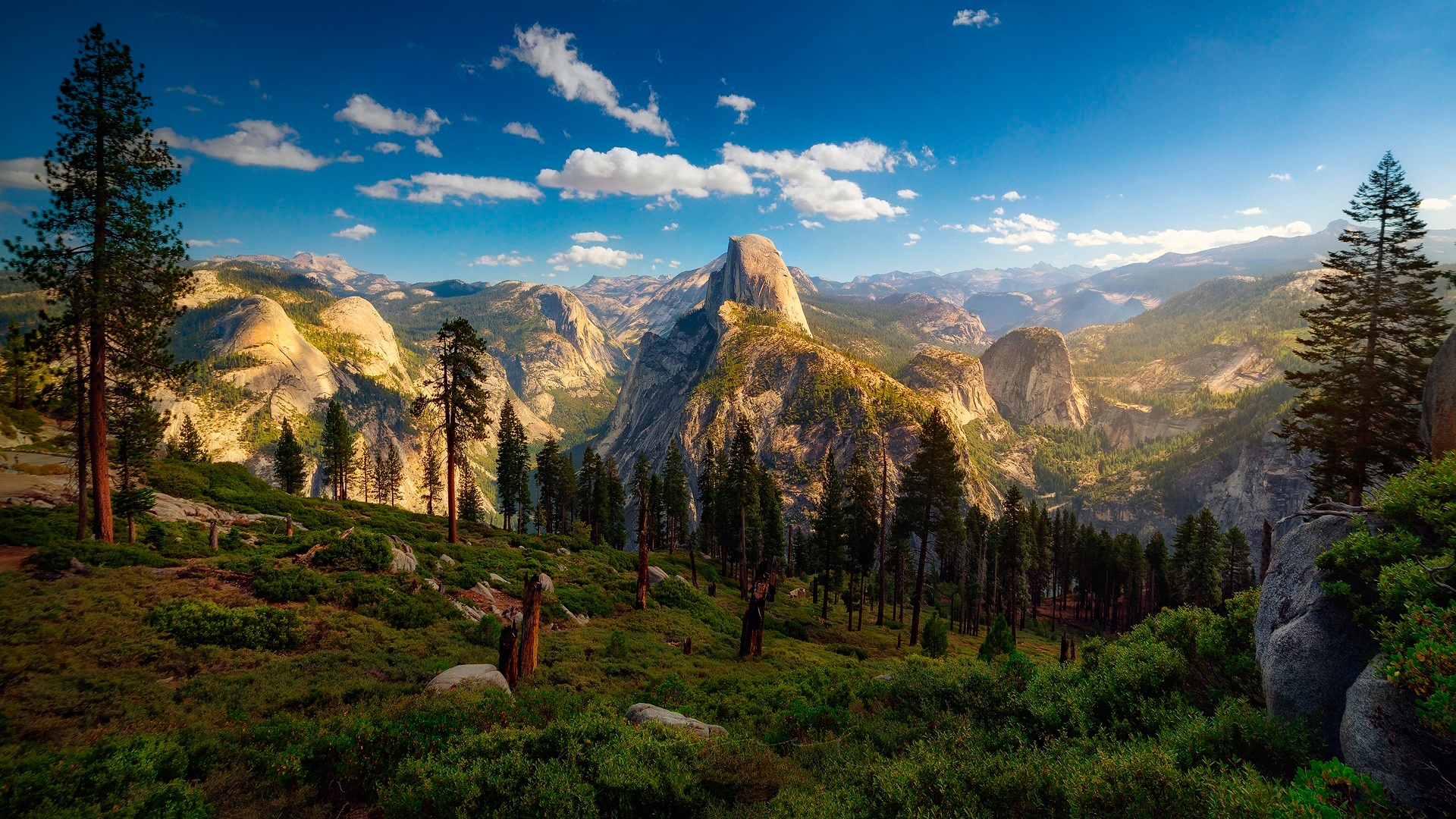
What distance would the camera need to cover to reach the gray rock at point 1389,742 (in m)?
5.91

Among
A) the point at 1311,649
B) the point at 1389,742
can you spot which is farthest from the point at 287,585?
the point at 1311,649

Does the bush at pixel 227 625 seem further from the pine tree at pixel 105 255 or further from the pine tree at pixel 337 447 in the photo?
the pine tree at pixel 337 447

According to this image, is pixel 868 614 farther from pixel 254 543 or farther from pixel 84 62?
pixel 84 62

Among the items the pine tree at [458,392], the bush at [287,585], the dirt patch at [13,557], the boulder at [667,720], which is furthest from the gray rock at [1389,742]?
the pine tree at [458,392]

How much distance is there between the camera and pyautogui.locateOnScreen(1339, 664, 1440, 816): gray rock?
591cm

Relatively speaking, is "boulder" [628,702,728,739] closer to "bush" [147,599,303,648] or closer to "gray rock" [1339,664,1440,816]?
"gray rock" [1339,664,1440,816]

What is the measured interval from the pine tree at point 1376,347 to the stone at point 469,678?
35544mm

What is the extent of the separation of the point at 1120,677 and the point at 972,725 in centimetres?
314

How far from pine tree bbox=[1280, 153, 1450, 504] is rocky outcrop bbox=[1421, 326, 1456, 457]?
497 inches

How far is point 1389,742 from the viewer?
6227 millimetres

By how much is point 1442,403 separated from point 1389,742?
496 inches

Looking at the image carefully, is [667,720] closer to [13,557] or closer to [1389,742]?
[1389,742]

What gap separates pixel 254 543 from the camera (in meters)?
23.9

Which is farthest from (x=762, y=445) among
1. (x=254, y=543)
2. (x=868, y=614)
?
(x=254, y=543)
